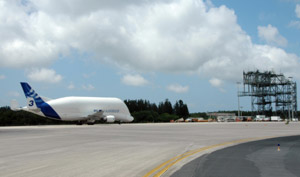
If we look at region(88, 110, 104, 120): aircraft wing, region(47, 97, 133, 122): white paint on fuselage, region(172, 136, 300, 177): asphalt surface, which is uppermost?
region(47, 97, 133, 122): white paint on fuselage

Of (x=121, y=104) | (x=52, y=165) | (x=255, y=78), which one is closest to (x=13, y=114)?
(x=121, y=104)

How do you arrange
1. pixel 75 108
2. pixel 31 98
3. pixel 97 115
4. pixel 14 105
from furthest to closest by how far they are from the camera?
pixel 97 115 < pixel 75 108 < pixel 31 98 < pixel 14 105

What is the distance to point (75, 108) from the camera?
60062mm

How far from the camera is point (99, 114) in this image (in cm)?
6356

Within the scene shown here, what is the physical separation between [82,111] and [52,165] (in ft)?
168

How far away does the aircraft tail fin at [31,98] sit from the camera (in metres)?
53.8

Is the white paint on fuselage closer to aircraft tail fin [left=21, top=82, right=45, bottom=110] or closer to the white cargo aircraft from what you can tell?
the white cargo aircraft

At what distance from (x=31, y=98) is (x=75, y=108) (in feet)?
28.2

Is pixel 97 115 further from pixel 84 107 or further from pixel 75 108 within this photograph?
pixel 75 108

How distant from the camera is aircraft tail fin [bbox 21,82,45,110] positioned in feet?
176

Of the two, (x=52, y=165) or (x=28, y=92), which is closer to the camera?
(x=52, y=165)

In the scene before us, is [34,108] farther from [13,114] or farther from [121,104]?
[13,114]

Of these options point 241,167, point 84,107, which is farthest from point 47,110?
point 241,167

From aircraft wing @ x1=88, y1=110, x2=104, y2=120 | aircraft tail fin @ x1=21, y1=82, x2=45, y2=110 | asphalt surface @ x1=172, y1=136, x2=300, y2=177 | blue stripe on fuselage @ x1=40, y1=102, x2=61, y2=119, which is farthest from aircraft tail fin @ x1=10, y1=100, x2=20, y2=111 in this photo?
asphalt surface @ x1=172, y1=136, x2=300, y2=177
